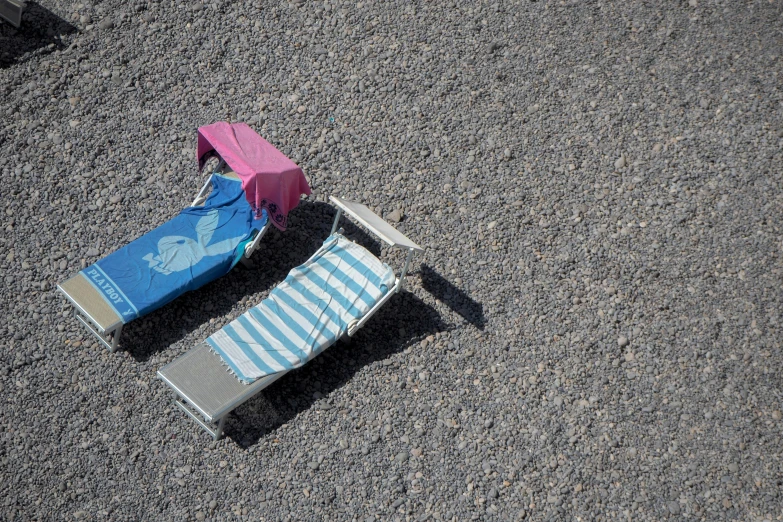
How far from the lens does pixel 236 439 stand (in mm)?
5402

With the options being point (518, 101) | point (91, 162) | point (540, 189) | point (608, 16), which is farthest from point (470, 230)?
point (91, 162)

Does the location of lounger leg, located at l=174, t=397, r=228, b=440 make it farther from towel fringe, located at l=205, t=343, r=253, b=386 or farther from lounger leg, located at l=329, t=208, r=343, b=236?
lounger leg, located at l=329, t=208, r=343, b=236

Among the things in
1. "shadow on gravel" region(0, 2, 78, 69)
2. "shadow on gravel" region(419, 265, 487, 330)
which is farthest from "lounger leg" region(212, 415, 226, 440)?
"shadow on gravel" region(0, 2, 78, 69)

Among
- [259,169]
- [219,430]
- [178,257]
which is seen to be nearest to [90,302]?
[178,257]

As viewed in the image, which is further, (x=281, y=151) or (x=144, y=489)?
(x=281, y=151)

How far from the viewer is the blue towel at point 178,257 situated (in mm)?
5641

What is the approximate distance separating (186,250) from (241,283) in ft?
1.60

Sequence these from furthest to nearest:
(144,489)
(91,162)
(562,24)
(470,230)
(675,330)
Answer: (562,24)
(91,162)
(470,230)
(675,330)
(144,489)

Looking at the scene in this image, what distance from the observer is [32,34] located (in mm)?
7406

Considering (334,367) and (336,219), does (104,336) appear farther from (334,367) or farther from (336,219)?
(336,219)

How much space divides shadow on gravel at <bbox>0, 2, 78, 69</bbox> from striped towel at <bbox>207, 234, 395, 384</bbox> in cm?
363

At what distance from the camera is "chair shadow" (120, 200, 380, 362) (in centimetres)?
580

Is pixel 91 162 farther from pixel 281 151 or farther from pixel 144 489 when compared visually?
pixel 144 489

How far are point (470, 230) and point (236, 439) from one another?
2.40 m
